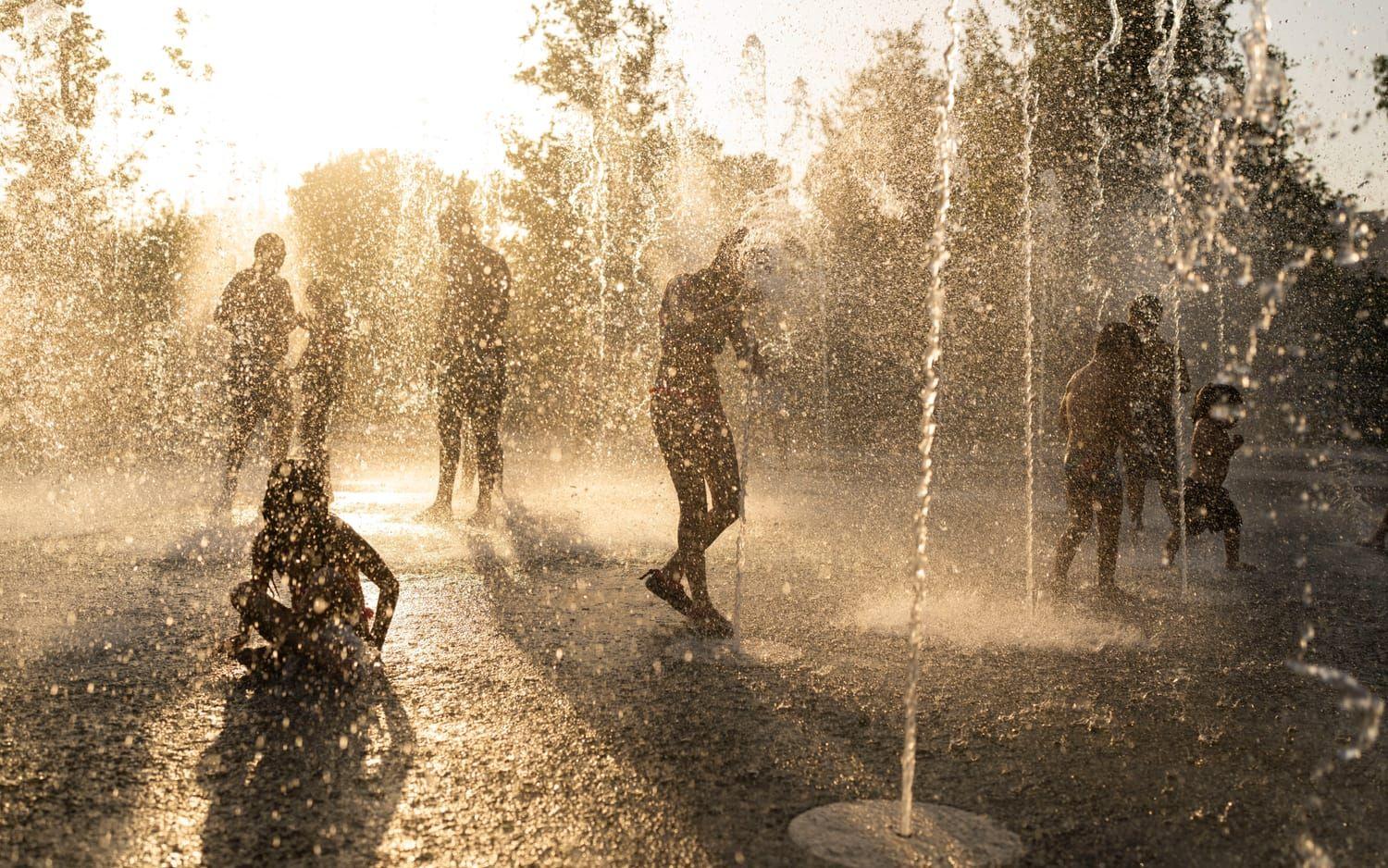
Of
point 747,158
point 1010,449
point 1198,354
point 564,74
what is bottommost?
point 1010,449

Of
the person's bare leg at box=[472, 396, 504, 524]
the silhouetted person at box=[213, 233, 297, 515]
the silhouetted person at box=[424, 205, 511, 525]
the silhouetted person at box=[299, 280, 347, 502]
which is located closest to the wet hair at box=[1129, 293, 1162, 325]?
the silhouetted person at box=[424, 205, 511, 525]

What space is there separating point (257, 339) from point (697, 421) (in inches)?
205

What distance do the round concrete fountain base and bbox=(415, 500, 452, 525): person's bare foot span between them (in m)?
6.26

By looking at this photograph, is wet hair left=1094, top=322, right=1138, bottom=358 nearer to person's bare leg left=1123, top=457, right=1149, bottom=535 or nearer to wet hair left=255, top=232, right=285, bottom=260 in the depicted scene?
person's bare leg left=1123, top=457, right=1149, bottom=535

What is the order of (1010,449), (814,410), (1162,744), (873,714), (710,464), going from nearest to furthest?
(1162,744), (873,714), (710,464), (1010,449), (814,410)

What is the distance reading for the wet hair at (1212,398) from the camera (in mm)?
7836

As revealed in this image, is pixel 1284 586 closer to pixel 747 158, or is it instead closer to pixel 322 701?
pixel 322 701

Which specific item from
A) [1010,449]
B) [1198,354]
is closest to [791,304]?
[1010,449]

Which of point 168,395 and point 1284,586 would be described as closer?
point 1284,586

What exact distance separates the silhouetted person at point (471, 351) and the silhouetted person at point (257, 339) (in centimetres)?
124

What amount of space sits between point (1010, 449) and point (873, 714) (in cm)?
1776

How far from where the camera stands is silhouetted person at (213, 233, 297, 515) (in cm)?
892

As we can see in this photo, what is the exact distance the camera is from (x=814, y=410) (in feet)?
80.0

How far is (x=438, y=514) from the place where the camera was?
29.9 ft
